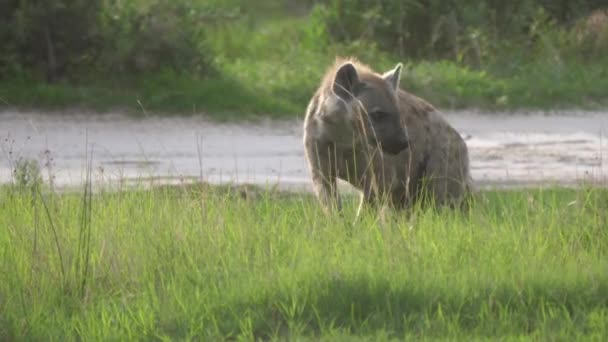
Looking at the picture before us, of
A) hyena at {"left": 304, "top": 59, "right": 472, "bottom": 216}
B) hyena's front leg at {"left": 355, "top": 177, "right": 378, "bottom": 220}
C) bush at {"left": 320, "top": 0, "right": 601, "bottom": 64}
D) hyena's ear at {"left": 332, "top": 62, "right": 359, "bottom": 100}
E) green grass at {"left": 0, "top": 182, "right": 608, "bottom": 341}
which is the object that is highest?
bush at {"left": 320, "top": 0, "right": 601, "bottom": 64}

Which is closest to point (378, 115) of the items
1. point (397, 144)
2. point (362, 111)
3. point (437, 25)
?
point (362, 111)

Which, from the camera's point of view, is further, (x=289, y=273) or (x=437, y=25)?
(x=437, y=25)

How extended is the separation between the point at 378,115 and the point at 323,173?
18.8 inches

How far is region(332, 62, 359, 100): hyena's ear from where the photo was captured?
8.16m

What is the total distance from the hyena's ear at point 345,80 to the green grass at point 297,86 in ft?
19.8

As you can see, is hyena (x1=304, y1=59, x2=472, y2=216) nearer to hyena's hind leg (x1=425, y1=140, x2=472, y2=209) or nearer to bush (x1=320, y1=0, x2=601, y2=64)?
hyena's hind leg (x1=425, y1=140, x2=472, y2=209)

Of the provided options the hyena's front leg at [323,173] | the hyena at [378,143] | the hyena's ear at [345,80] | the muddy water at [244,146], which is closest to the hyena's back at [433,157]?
the hyena at [378,143]

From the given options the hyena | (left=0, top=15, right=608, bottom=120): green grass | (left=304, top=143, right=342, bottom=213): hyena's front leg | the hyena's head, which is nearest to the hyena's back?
the hyena

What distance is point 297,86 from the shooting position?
49.3 ft

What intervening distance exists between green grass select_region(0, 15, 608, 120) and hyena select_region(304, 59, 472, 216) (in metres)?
5.90

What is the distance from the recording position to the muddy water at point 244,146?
11383mm

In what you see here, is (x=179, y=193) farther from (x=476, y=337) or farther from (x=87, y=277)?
(x=476, y=337)

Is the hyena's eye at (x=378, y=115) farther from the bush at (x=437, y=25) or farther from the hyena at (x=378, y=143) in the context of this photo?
the bush at (x=437, y=25)

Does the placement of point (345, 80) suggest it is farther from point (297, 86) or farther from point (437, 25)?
point (437, 25)
